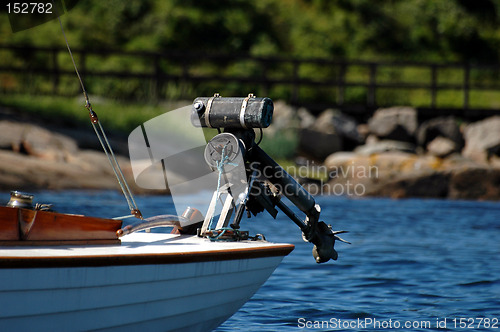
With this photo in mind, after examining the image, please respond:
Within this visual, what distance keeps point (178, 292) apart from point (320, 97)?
73.9 feet

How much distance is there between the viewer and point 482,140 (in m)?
22.6

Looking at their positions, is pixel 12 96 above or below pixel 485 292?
above

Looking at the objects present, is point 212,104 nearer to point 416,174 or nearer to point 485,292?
point 485,292

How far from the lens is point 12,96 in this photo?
22.2 m

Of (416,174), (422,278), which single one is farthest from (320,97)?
(422,278)

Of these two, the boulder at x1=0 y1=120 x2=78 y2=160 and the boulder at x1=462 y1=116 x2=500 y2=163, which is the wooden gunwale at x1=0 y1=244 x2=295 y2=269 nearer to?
the boulder at x1=0 y1=120 x2=78 y2=160

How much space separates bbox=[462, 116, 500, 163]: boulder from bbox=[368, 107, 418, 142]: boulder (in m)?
1.48

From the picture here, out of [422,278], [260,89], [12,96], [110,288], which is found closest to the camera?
[110,288]

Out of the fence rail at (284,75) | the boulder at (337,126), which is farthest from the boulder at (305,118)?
the fence rail at (284,75)

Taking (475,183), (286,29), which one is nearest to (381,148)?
(475,183)

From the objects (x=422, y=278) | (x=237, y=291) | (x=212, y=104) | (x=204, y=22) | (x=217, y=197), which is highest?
(x=204, y=22)

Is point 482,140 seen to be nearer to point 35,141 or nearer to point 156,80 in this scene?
point 156,80

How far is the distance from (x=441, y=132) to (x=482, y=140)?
113 centimetres

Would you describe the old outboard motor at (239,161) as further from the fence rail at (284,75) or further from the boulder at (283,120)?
the fence rail at (284,75)
